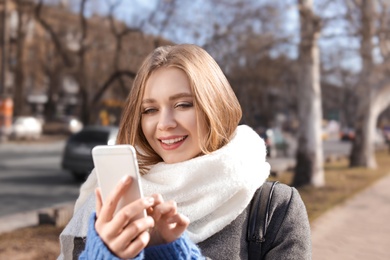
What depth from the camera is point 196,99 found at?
1.66m

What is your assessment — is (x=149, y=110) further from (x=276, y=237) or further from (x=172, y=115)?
(x=276, y=237)

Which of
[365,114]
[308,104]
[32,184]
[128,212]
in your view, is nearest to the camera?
[128,212]

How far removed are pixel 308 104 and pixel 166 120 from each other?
11.7 metres

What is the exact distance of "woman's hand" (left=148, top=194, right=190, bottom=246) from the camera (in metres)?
1.33

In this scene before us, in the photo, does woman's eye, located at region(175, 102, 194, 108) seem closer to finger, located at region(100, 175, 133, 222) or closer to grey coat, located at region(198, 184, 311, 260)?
grey coat, located at region(198, 184, 311, 260)

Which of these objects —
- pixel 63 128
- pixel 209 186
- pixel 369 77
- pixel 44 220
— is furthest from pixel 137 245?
pixel 63 128

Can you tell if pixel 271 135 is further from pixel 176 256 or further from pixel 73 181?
pixel 176 256

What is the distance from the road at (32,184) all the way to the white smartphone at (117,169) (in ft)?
30.9

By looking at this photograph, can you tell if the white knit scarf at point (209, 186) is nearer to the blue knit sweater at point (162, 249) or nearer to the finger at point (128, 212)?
the blue knit sweater at point (162, 249)

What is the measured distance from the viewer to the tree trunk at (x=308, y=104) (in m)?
12.6

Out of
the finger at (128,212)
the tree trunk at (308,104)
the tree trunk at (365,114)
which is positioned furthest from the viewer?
the tree trunk at (365,114)

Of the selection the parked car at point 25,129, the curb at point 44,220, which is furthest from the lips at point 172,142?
the parked car at point 25,129

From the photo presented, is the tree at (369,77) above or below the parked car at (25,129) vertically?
above

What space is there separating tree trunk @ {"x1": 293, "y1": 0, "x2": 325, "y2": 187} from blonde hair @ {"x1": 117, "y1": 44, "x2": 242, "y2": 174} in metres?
11.0
